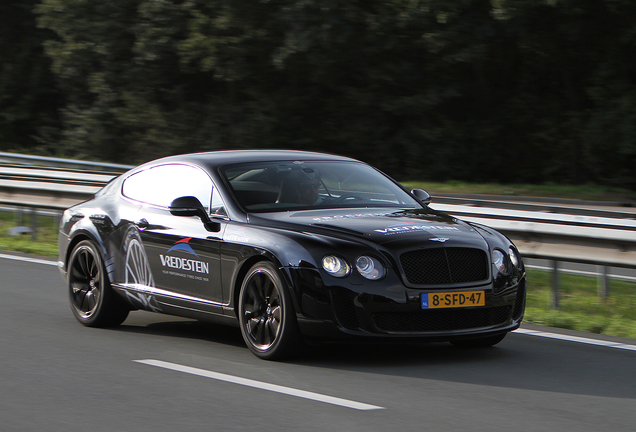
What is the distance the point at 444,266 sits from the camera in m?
6.68

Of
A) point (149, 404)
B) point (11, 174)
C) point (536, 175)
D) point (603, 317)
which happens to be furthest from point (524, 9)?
point (149, 404)

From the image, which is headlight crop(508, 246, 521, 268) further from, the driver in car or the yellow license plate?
the driver in car

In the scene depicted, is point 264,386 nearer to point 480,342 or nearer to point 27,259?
point 480,342

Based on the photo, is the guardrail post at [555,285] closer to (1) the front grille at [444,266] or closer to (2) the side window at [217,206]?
(1) the front grille at [444,266]

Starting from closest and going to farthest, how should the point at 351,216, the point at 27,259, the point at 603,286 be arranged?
the point at 351,216, the point at 603,286, the point at 27,259

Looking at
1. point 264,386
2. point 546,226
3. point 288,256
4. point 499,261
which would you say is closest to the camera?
point 264,386

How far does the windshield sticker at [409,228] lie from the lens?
22.2 ft

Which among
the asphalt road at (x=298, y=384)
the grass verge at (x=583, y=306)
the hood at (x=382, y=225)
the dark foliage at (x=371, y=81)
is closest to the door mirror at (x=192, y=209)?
the hood at (x=382, y=225)

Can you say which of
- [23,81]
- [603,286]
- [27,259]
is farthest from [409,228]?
[23,81]

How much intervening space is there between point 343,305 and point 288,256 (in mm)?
480

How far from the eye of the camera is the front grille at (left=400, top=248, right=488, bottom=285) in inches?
260

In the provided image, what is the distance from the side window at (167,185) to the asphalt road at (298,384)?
105 centimetres

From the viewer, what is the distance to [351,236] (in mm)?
6648

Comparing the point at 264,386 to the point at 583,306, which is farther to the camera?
the point at 583,306
